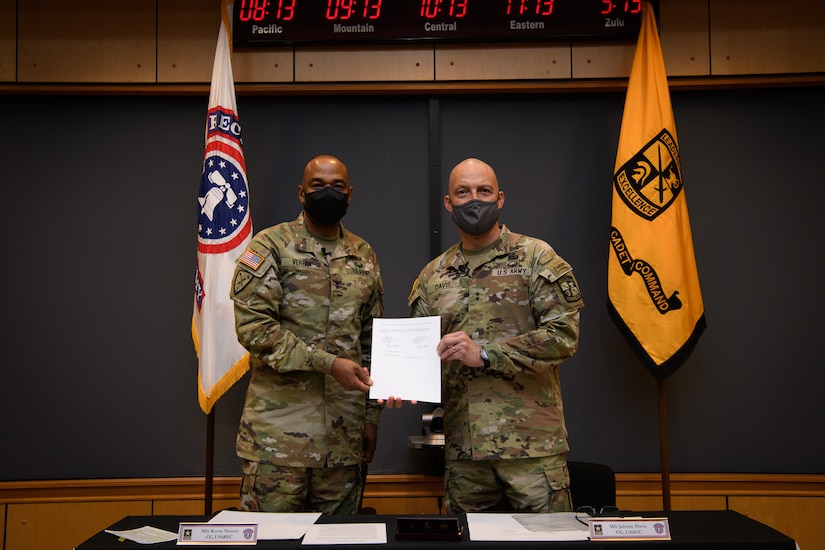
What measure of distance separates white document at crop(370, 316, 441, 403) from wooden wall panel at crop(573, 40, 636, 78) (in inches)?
79.8

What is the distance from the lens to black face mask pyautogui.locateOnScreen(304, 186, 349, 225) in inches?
96.6

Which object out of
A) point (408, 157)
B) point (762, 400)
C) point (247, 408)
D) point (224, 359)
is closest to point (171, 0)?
point (408, 157)

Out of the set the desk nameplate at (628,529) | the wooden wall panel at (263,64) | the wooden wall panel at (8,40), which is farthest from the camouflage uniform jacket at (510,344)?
the wooden wall panel at (8,40)

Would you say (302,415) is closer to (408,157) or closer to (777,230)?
(408,157)

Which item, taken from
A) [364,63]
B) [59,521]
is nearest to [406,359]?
[364,63]

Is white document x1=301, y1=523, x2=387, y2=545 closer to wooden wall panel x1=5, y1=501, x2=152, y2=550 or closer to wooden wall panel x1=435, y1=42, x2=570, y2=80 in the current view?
wooden wall panel x1=5, y1=501, x2=152, y2=550

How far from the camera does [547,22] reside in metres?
3.43

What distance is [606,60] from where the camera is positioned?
3.49 m

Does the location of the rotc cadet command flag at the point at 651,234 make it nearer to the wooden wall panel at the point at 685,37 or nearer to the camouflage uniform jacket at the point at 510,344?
the wooden wall panel at the point at 685,37

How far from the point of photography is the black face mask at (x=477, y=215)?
235 centimetres

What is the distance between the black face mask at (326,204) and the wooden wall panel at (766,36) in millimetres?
2302

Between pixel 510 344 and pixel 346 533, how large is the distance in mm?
863

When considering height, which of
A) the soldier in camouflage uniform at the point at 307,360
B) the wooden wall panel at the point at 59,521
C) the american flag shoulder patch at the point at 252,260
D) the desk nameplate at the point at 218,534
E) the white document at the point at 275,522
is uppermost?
the american flag shoulder patch at the point at 252,260

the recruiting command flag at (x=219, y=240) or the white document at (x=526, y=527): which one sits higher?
the recruiting command flag at (x=219, y=240)
